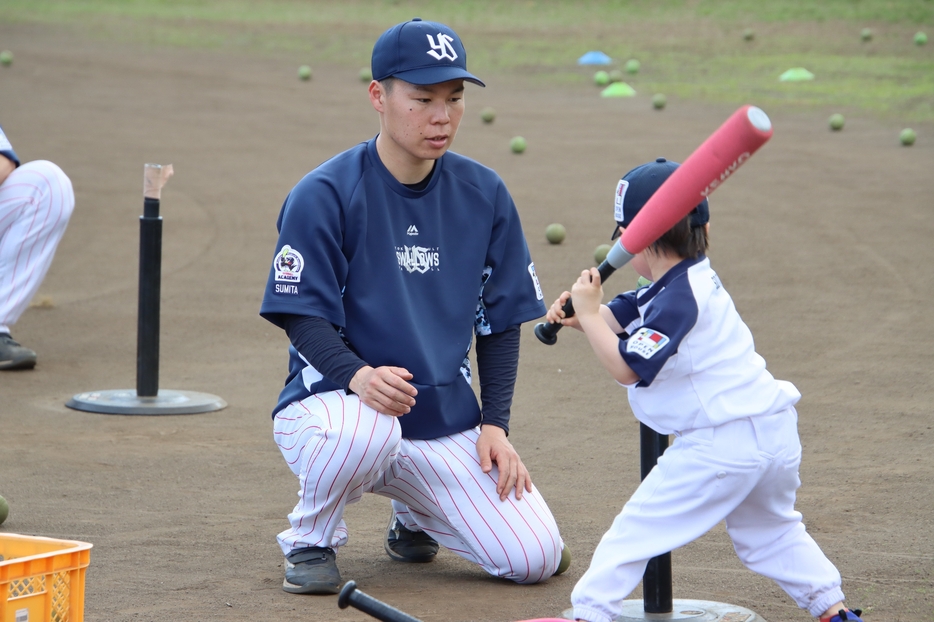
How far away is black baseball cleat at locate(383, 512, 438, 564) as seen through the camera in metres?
4.32

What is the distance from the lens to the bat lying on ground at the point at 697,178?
2.97 meters

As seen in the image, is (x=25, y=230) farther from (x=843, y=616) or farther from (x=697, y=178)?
(x=843, y=616)

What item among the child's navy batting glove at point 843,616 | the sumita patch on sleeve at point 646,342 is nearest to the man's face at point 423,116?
the sumita patch on sleeve at point 646,342

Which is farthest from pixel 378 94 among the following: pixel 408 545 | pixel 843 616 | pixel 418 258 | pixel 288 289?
pixel 843 616

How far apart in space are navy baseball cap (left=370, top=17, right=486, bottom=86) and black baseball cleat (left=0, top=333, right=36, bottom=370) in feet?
12.5

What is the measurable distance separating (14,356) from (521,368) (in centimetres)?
280

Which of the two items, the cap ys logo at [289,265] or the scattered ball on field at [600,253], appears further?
the scattered ball on field at [600,253]

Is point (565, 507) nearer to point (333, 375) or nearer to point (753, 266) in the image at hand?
point (333, 375)

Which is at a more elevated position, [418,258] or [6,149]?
[6,149]

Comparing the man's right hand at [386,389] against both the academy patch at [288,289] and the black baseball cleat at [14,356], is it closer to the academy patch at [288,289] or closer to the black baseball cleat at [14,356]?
the academy patch at [288,289]

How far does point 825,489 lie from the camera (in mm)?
4977

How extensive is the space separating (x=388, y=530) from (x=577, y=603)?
1.21 meters

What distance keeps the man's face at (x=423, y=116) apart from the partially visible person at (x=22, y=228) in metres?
3.86

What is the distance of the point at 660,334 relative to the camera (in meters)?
3.26
